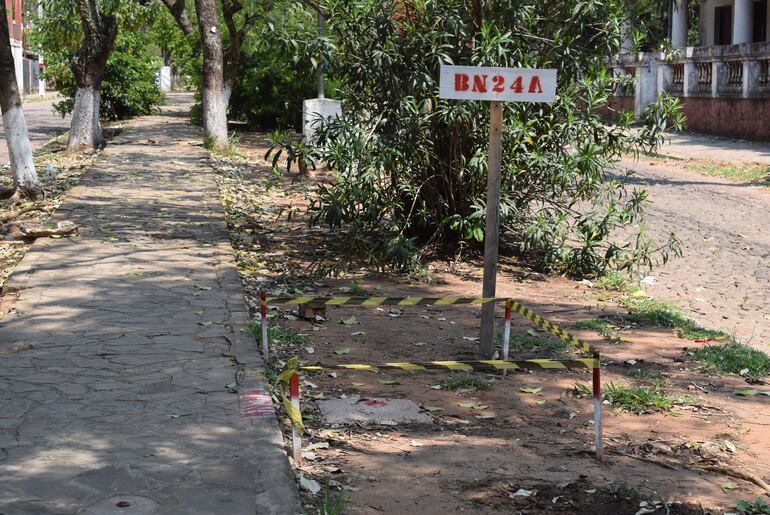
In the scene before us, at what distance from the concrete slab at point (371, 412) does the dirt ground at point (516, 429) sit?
0.27ft

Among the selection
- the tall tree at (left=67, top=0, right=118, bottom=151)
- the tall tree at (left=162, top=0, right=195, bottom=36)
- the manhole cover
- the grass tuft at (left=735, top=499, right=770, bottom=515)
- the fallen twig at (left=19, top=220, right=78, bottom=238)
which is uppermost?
the tall tree at (left=162, top=0, right=195, bottom=36)

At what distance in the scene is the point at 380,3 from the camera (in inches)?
400

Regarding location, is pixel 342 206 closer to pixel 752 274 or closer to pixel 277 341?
pixel 277 341

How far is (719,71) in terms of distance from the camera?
2931cm

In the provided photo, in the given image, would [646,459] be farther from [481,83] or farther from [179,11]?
[179,11]


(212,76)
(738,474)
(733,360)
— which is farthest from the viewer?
(212,76)

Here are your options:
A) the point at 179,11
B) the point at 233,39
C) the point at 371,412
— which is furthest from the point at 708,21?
the point at 371,412

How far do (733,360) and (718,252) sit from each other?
5344 mm

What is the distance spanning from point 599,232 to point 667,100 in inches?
58.6

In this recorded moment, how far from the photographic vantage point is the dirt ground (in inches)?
185

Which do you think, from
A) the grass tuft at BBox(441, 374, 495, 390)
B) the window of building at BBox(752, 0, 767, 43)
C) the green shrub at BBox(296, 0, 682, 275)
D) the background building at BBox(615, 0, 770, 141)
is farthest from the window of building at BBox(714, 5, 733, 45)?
the grass tuft at BBox(441, 374, 495, 390)

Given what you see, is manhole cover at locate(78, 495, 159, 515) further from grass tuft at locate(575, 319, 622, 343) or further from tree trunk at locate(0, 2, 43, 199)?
tree trunk at locate(0, 2, 43, 199)

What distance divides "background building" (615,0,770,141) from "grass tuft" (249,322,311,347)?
18351 mm

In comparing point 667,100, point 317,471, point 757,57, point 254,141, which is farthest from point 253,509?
point 757,57
